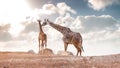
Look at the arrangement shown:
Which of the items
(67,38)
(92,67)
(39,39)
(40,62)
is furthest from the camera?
(39,39)

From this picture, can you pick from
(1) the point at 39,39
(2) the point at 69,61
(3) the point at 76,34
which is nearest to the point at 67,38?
(3) the point at 76,34

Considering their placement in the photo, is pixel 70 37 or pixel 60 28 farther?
pixel 60 28

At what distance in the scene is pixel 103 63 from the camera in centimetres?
1477

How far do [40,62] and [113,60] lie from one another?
375cm

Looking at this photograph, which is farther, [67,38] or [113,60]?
[67,38]

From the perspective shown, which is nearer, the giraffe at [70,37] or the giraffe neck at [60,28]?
the giraffe at [70,37]

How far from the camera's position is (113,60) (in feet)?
50.3

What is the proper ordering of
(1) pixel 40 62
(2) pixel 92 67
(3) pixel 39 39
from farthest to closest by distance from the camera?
(3) pixel 39 39 < (1) pixel 40 62 < (2) pixel 92 67

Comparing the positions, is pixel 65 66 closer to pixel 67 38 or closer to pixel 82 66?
pixel 82 66

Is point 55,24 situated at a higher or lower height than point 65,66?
higher

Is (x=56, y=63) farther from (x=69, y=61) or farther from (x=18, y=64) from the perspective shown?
(x=18, y=64)

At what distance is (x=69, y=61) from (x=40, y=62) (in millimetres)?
1474

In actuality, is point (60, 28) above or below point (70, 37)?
above

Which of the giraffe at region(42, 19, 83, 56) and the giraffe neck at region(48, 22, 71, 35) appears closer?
A: the giraffe at region(42, 19, 83, 56)
